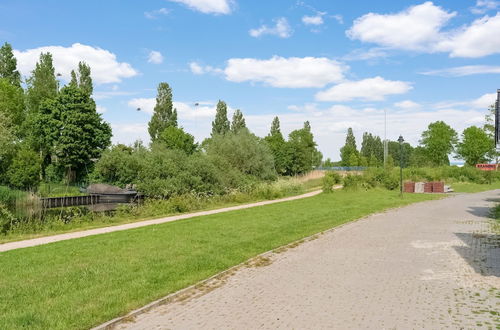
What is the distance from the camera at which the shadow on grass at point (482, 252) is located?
8.50 m

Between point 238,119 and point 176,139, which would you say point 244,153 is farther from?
point 238,119

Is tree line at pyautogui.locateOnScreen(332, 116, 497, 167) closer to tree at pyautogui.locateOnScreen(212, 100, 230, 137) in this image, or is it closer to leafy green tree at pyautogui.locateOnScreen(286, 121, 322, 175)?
leafy green tree at pyautogui.locateOnScreen(286, 121, 322, 175)

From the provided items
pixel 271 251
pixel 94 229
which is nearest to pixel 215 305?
pixel 271 251

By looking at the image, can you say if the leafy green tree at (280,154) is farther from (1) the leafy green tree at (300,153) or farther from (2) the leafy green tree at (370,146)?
(2) the leafy green tree at (370,146)

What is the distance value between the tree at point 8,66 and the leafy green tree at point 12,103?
284 cm

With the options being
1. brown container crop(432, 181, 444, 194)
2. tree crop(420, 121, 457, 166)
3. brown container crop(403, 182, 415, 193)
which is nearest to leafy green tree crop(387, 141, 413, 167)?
tree crop(420, 121, 457, 166)

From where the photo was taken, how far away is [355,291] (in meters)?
6.88

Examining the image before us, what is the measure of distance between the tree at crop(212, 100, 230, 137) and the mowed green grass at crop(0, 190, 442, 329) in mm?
48748

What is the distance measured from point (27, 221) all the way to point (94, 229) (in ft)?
9.82

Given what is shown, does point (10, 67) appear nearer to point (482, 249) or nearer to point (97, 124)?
point (97, 124)

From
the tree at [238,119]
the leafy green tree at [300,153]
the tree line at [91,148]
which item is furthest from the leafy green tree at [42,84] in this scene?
the leafy green tree at [300,153]

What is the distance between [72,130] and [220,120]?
27.2 metres

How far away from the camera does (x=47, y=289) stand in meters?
6.74

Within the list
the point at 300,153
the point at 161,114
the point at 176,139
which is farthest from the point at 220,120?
the point at 300,153
